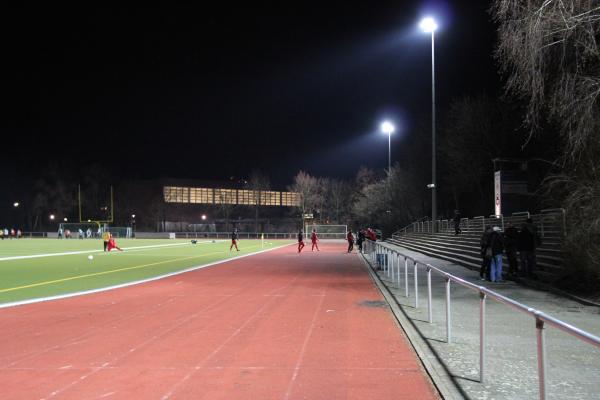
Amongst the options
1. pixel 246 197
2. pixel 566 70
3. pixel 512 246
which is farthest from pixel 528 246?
pixel 246 197

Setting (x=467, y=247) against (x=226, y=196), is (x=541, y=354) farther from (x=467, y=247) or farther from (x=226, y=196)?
(x=226, y=196)

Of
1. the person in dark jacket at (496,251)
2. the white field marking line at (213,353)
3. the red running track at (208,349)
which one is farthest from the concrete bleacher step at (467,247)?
the white field marking line at (213,353)

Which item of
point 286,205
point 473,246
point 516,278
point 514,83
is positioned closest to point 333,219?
point 286,205

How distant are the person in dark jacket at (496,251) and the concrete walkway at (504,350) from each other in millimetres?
2812

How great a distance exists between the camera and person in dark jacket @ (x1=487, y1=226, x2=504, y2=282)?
15.4 m

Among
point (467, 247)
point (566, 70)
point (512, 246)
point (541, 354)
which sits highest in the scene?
point (566, 70)

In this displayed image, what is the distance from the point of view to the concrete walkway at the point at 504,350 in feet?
18.7

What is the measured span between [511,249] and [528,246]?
92 centimetres

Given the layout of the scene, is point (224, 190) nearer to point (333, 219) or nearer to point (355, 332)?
point (333, 219)

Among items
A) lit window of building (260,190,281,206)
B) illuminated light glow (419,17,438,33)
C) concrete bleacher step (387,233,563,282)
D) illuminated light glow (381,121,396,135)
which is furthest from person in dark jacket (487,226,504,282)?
lit window of building (260,190,281,206)

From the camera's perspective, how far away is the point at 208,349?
7770mm

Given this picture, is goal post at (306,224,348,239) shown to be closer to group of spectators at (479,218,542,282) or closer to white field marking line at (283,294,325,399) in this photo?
group of spectators at (479,218,542,282)

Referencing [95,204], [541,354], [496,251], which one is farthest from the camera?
[95,204]

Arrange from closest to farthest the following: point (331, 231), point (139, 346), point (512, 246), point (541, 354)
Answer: point (541, 354) < point (139, 346) < point (512, 246) < point (331, 231)
